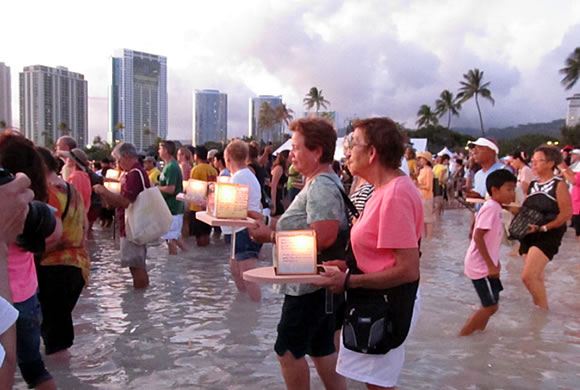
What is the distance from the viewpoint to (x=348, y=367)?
101 inches

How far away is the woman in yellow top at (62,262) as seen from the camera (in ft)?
13.2

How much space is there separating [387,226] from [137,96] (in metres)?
112

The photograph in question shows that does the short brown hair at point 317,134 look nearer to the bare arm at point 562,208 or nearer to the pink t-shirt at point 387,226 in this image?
the pink t-shirt at point 387,226

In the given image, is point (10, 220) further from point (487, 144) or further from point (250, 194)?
point (487, 144)

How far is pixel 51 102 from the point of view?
354 ft

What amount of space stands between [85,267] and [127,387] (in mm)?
1023

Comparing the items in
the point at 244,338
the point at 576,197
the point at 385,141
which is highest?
the point at 385,141

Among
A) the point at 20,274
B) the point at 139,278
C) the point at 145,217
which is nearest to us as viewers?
the point at 20,274

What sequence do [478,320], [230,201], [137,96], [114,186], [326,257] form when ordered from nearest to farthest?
[326,257], [230,201], [478,320], [114,186], [137,96]

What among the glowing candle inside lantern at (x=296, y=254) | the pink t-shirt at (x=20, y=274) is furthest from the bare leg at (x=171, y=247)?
the glowing candle inside lantern at (x=296, y=254)

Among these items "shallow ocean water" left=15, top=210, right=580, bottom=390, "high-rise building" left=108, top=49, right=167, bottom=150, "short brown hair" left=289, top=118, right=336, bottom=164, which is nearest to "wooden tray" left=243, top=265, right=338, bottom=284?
"short brown hair" left=289, top=118, right=336, bottom=164

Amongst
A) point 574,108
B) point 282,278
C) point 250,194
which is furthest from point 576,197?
point 574,108

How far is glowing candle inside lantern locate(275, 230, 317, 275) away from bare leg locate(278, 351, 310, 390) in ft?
2.18

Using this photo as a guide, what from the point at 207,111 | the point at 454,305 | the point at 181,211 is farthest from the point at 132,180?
the point at 207,111
